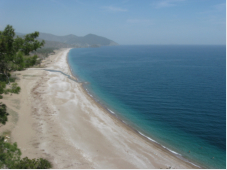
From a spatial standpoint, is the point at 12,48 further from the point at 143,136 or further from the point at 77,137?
the point at 143,136

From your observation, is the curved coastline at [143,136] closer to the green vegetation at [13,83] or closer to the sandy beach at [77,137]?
the sandy beach at [77,137]

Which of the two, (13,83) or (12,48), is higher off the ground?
(12,48)

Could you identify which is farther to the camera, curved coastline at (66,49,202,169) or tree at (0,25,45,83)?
curved coastline at (66,49,202,169)

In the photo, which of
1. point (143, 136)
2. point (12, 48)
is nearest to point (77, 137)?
point (143, 136)

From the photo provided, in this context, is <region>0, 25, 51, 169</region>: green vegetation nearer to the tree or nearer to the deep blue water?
the tree

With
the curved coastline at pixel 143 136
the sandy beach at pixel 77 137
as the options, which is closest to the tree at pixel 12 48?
the sandy beach at pixel 77 137

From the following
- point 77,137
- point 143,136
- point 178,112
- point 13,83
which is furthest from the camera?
point 178,112

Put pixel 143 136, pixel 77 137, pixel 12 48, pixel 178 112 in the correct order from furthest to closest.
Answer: pixel 178 112 < pixel 143 136 < pixel 77 137 < pixel 12 48

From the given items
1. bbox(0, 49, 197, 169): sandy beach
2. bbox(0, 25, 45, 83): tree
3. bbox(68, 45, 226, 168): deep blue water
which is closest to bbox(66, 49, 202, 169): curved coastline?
bbox(0, 49, 197, 169): sandy beach

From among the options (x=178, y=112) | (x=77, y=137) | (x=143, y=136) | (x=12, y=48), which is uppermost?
(x=12, y=48)
